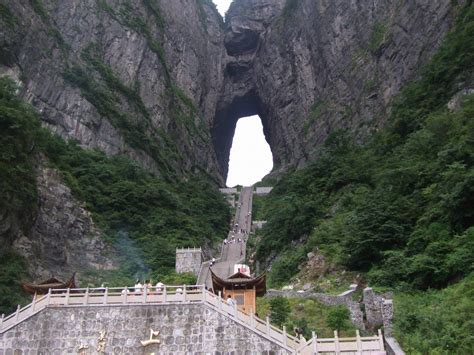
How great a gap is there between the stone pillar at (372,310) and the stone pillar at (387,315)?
158cm

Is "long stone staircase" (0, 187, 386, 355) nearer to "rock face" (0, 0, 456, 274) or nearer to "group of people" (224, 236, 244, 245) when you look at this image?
"rock face" (0, 0, 456, 274)

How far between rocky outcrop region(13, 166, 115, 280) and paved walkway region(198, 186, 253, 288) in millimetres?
6689

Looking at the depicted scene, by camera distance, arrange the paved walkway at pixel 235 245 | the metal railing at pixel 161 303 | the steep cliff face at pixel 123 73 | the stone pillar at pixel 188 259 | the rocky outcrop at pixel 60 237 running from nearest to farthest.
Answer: the metal railing at pixel 161 303 < the rocky outcrop at pixel 60 237 < the stone pillar at pixel 188 259 < the paved walkway at pixel 235 245 < the steep cliff face at pixel 123 73

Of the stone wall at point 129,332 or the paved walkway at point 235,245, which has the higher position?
the paved walkway at point 235,245

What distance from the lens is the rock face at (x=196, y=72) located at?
152ft

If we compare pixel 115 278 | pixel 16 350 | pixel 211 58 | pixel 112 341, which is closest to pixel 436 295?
pixel 112 341

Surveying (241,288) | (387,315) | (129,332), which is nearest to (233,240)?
(241,288)

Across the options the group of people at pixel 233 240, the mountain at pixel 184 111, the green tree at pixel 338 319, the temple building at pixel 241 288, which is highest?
the mountain at pixel 184 111

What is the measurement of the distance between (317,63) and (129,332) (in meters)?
59.7

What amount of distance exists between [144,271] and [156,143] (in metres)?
25.8

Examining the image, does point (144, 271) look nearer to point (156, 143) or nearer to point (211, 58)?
point (156, 143)

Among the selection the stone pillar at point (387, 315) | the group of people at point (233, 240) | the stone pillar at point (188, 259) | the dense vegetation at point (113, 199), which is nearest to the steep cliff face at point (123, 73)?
the dense vegetation at point (113, 199)

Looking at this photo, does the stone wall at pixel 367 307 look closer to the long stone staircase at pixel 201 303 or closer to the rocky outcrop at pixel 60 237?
the long stone staircase at pixel 201 303

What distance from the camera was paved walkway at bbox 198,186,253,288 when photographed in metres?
35.0
